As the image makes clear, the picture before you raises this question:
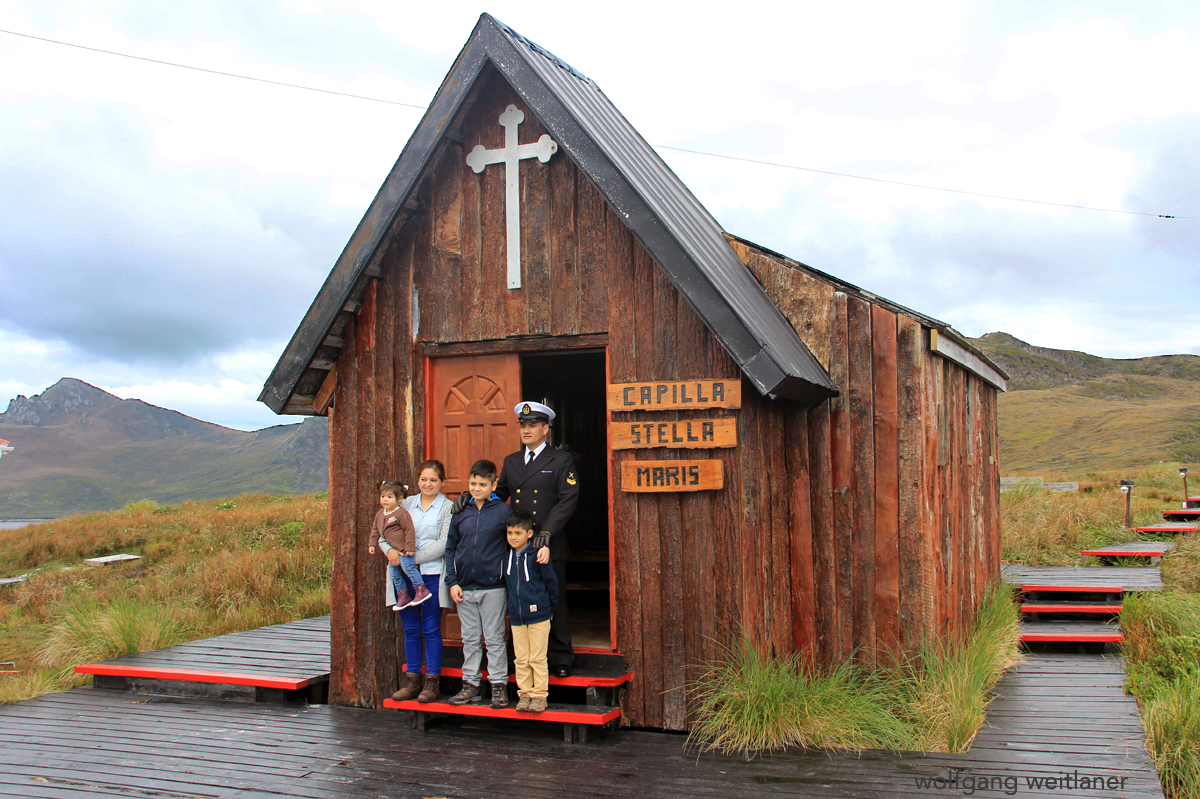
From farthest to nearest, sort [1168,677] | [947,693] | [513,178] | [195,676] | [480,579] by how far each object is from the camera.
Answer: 1. [1168,677]
2. [195,676]
3. [513,178]
4. [480,579]
5. [947,693]

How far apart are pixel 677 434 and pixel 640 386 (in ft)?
1.36

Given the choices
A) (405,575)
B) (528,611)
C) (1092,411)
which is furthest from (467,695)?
(1092,411)

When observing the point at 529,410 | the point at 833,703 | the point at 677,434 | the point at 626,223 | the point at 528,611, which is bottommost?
the point at 833,703

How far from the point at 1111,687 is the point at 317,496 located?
866 inches

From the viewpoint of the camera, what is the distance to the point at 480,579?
5.54 metres

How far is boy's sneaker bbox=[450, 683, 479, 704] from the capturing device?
5.59 metres

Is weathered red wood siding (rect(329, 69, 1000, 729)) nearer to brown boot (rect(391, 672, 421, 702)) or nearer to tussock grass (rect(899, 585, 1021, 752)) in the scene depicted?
tussock grass (rect(899, 585, 1021, 752))

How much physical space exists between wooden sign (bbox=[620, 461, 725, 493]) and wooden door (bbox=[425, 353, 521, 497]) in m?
0.95

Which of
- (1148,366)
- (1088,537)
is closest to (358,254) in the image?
(1088,537)

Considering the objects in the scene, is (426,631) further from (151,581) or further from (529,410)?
(151,581)

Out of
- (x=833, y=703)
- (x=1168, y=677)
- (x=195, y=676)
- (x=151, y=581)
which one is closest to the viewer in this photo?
(x=833, y=703)

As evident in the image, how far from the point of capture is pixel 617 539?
5.86 meters

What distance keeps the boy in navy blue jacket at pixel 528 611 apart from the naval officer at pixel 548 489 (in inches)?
7.1

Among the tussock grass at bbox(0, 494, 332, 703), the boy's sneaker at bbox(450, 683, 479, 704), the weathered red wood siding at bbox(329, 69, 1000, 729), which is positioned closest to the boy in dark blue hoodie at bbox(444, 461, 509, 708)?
the boy's sneaker at bbox(450, 683, 479, 704)
